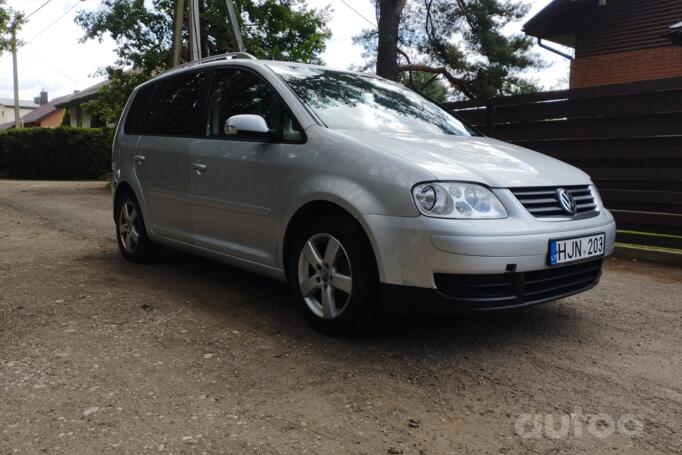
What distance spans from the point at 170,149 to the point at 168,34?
541 inches

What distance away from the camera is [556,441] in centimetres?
235

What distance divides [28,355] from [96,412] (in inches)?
36.1

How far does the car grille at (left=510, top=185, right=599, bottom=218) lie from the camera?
323 cm

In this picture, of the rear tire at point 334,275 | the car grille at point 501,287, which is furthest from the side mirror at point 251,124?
the car grille at point 501,287

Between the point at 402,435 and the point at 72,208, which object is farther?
the point at 72,208

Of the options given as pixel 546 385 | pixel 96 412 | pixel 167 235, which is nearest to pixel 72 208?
pixel 167 235

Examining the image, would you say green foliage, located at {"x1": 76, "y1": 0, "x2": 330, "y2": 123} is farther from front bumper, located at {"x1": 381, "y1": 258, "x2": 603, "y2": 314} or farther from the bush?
front bumper, located at {"x1": 381, "y1": 258, "x2": 603, "y2": 314}

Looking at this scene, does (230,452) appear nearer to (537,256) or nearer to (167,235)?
(537,256)

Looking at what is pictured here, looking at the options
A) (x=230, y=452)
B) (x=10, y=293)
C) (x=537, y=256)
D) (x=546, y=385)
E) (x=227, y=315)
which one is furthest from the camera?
(x=10, y=293)

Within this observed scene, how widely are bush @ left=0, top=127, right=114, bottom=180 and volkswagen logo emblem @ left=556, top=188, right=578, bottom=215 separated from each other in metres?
20.9

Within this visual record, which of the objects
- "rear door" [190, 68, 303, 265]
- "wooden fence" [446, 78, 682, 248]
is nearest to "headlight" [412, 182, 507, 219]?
"rear door" [190, 68, 303, 265]

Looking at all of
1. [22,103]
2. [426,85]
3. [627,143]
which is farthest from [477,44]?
[22,103]

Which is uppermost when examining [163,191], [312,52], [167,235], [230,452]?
[312,52]

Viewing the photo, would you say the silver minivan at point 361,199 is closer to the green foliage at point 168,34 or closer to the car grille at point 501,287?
the car grille at point 501,287
